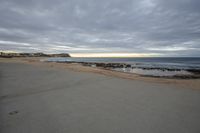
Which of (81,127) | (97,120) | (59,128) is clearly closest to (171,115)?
(97,120)

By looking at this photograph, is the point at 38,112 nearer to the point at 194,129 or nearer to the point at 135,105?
the point at 135,105

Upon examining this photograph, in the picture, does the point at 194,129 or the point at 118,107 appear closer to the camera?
the point at 194,129

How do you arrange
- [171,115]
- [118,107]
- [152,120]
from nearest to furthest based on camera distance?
[152,120] → [171,115] → [118,107]

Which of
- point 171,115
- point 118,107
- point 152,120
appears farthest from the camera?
point 118,107

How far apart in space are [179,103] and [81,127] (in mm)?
3004

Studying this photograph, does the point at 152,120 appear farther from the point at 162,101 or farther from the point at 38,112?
the point at 38,112

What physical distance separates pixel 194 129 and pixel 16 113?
12.6 ft

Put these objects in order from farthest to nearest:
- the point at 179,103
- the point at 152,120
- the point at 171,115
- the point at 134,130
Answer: the point at 179,103 → the point at 171,115 → the point at 152,120 → the point at 134,130

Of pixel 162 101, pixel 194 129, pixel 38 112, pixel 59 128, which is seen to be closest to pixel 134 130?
pixel 194 129

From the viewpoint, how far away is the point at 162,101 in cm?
364

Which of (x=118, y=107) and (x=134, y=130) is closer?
(x=134, y=130)

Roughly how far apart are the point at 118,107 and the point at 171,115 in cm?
126

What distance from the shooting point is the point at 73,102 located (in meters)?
3.52

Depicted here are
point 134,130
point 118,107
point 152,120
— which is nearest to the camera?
point 134,130
